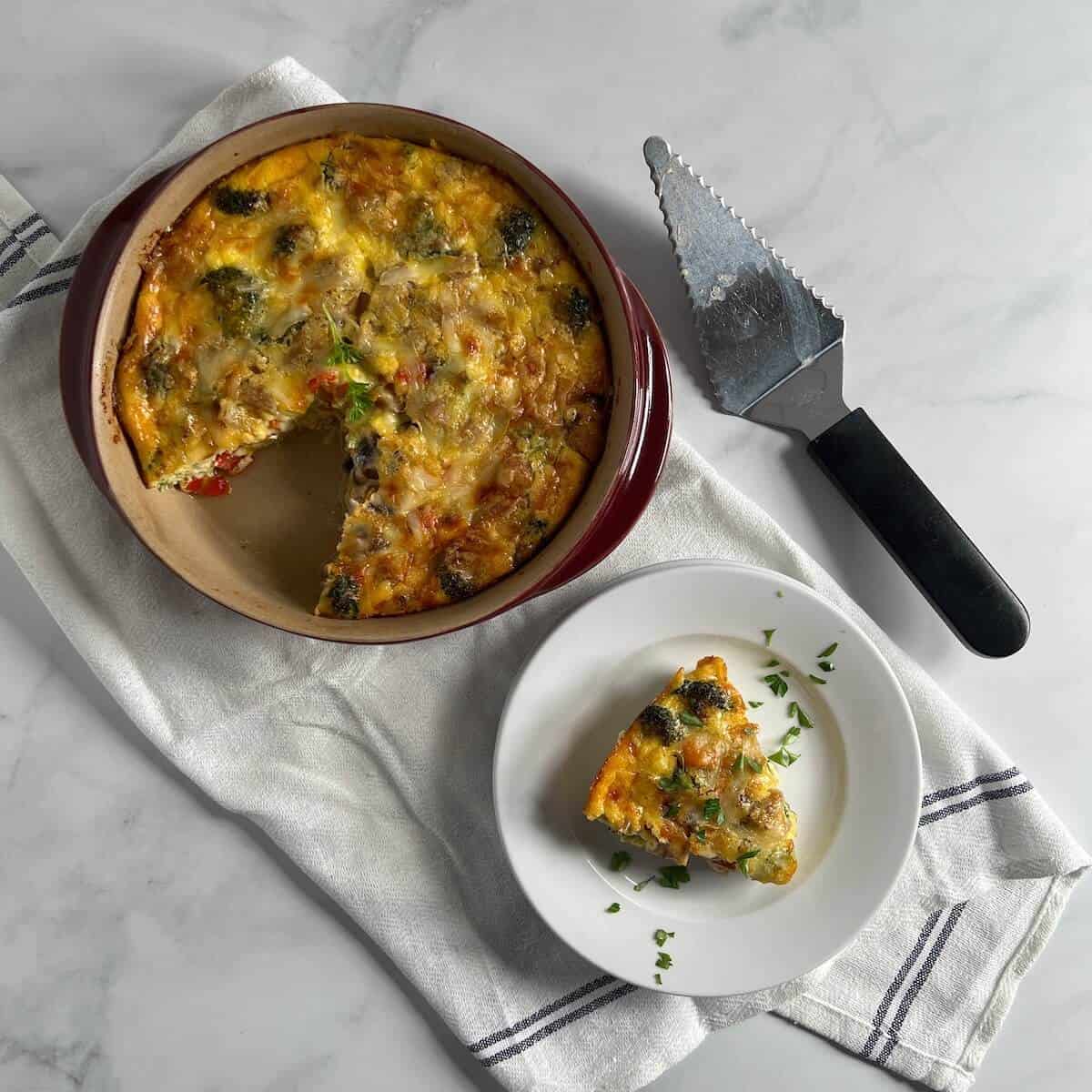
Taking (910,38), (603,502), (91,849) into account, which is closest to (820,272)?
(910,38)

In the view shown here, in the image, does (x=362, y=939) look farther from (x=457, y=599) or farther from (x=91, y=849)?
(x=457, y=599)

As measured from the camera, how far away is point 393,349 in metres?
3.09

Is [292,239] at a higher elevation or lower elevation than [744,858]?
higher

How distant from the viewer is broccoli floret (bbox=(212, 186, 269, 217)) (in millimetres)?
3043

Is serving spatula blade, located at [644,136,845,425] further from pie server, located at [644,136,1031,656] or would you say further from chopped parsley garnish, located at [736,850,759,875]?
chopped parsley garnish, located at [736,850,759,875]

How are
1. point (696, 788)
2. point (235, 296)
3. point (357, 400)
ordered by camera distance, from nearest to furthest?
point (235, 296), point (357, 400), point (696, 788)

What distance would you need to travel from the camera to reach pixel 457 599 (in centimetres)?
314

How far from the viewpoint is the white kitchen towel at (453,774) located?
11.2ft

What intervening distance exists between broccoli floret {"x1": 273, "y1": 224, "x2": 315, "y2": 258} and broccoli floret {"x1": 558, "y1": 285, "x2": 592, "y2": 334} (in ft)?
2.32

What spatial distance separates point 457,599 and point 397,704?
22.4 inches

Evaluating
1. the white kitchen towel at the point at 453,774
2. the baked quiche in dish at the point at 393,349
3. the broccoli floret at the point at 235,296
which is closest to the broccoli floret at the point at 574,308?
the baked quiche in dish at the point at 393,349

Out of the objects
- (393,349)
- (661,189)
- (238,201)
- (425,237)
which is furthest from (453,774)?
(661,189)

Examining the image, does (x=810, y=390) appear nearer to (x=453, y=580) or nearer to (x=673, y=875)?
(x=453, y=580)

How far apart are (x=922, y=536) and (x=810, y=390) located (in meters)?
0.58
